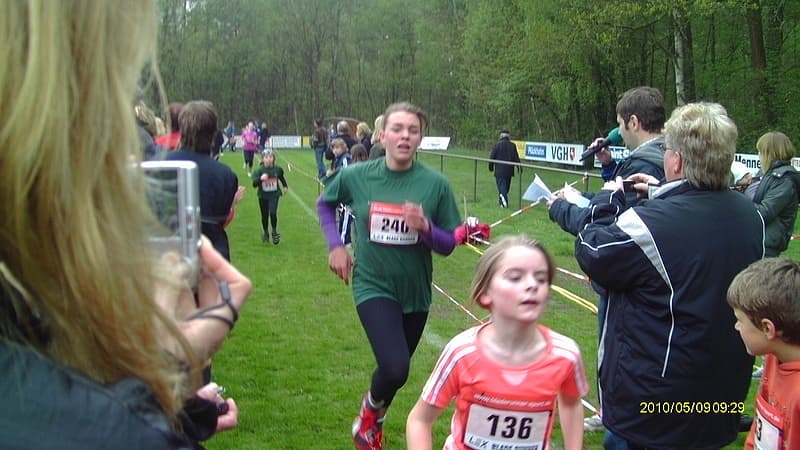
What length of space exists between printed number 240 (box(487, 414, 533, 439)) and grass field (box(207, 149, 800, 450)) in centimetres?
247

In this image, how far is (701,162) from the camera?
338 centimetres

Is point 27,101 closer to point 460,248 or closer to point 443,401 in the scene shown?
point 443,401

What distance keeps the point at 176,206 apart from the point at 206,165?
426 centimetres

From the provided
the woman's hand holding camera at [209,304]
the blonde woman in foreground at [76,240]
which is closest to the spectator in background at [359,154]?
the woman's hand holding camera at [209,304]

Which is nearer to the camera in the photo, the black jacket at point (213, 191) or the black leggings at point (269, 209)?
the black jacket at point (213, 191)

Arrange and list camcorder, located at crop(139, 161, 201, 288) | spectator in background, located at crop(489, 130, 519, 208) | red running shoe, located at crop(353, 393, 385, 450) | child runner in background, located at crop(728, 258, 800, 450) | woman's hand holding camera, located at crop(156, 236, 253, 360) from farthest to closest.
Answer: spectator in background, located at crop(489, 130, 519, 208)
red running shoe, located at crop(353, 393, 385, 450)
child runner in background, located at crop(728, 258, 800, 450)
woman's hand holding camera, located at crop(156, 236, 253, 360)
camcorder, located at crop(139, 161, 201, 288)

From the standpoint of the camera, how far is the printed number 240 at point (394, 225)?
4.86 metres

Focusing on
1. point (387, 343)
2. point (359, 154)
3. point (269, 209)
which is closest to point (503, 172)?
point (269, 209)

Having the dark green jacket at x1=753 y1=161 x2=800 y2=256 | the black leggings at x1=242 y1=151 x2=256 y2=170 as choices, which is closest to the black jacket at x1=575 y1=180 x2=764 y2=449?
the dark green jacket at x1=753 y1=161 x2=800 y2=256

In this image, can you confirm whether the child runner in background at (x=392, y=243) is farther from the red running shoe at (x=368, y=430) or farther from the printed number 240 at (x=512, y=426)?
the printed number 240 at (x=512, y=426)

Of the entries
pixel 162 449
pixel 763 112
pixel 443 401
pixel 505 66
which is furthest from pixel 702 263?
pixel 505 66

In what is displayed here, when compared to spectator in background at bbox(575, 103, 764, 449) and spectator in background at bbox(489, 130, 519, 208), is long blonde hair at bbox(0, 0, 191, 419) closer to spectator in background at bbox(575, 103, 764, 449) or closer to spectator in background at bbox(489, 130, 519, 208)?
spectator in background at bbox(575, 103, 764, 449)

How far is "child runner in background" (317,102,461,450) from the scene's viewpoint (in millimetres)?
4750

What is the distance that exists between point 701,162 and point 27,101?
3.02 metres
